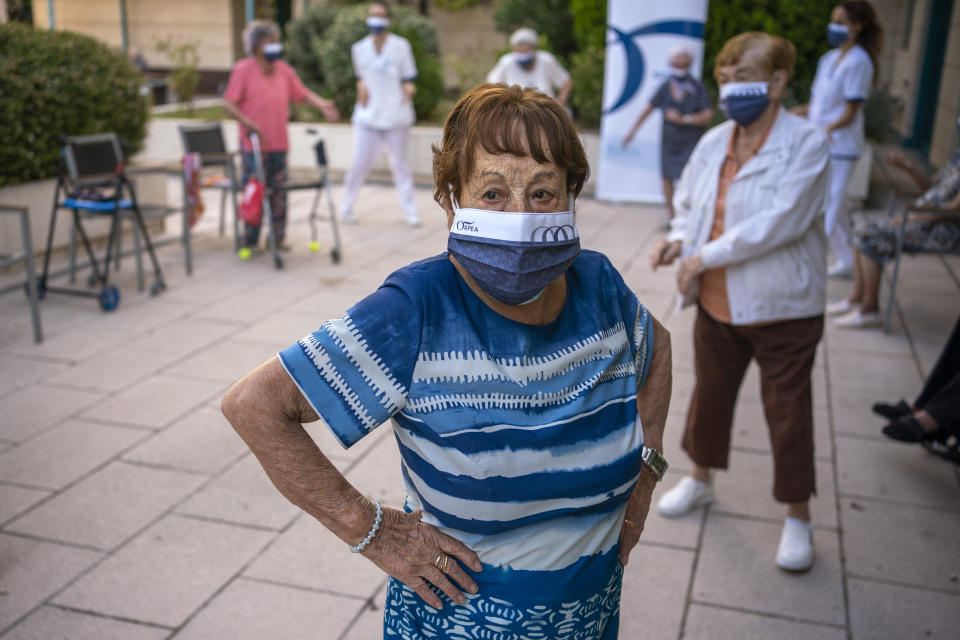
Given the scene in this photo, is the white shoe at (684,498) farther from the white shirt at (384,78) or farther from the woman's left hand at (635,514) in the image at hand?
the white shirt at (384,78)

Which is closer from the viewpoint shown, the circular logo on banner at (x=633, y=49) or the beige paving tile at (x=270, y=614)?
the beige paving tile at (x=270, y=614)

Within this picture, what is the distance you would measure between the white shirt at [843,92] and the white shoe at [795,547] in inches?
188

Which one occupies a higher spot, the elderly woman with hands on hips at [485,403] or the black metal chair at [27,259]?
the elderly woman with hands on hips at [485,403]

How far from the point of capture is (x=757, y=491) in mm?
4117

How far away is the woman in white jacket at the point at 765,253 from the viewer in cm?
328

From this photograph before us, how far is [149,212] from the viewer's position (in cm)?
741

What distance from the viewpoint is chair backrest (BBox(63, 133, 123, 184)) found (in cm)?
688

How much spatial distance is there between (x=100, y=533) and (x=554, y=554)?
2.64 metres

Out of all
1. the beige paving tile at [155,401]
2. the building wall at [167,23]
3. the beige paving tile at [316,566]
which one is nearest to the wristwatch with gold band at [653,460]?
the beige paving tile at [316,566]

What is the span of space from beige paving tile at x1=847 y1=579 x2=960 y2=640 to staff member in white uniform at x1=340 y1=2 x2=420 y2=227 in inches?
277

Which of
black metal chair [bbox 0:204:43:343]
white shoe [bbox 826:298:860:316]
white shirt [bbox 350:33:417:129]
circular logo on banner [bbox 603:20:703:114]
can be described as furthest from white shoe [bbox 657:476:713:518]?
circular logo on banner [bbox 603:20:703:114]

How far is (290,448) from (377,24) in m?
8.25

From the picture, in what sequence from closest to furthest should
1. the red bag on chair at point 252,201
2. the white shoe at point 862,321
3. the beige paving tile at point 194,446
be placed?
the beige paving tile at point 194,446 → the white shoe at point 862,321 → the red bag on chair at point 252,201

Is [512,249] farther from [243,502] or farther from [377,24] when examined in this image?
[377,24]
